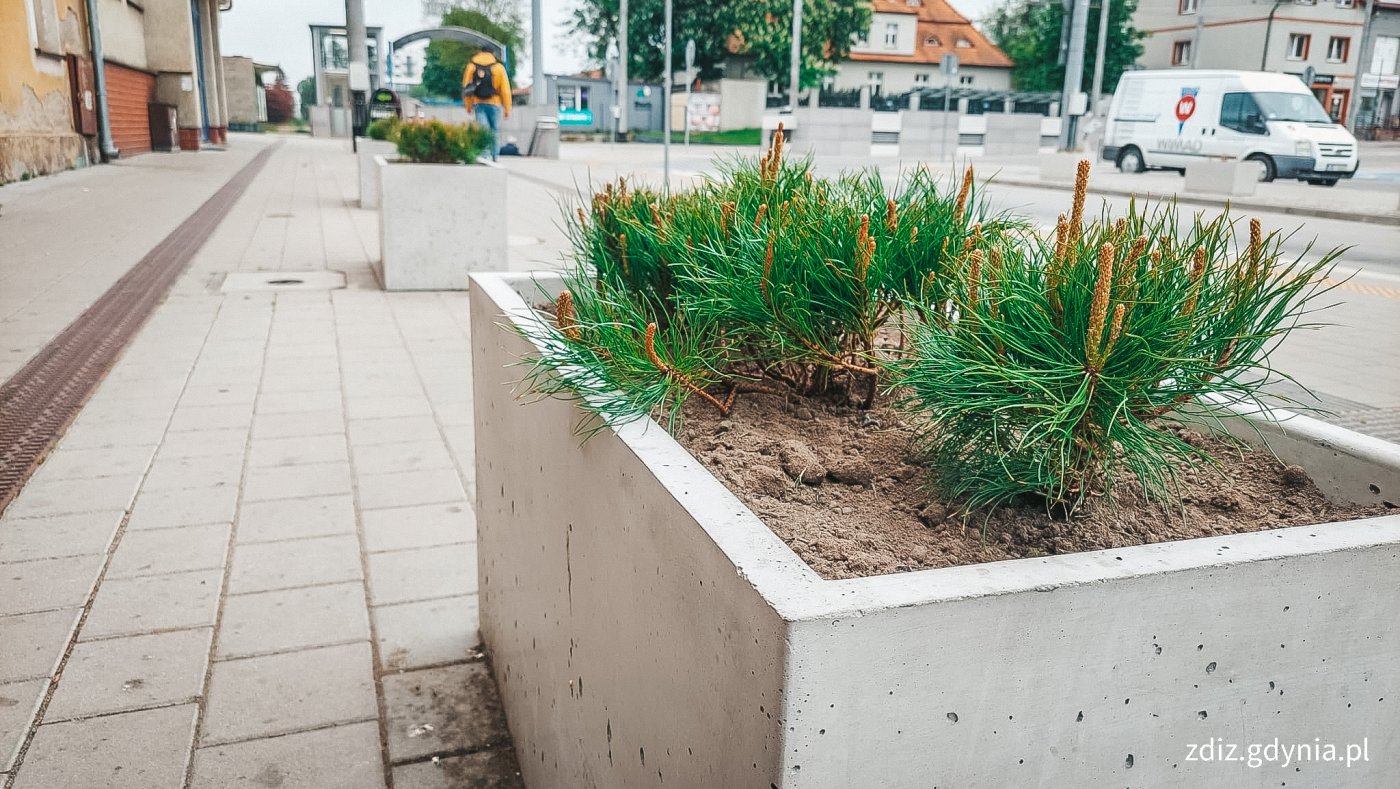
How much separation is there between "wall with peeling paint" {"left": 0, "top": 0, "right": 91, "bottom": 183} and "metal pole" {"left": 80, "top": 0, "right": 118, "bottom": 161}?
1.06 feet

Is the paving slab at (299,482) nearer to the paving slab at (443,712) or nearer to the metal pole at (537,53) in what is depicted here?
the paving slab at (443,712)

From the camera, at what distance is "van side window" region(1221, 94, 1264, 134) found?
863 inches

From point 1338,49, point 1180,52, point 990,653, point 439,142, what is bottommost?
point 990,653

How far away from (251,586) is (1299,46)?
61.3m

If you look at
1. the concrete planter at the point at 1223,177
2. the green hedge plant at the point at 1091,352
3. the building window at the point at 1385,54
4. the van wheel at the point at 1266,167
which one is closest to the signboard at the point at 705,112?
the building window at the point at 1385,54

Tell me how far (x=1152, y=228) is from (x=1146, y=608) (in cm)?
60

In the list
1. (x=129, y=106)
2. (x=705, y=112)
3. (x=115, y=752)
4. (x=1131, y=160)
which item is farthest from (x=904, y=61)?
(x=115, y=752)

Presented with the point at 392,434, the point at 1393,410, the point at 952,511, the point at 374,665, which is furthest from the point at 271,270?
the point at 952,511

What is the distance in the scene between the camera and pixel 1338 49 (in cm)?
5378

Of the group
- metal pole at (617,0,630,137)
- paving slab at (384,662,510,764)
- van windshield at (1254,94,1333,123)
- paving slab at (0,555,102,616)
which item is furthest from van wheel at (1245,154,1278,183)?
metal pole at (617,0,630,137)

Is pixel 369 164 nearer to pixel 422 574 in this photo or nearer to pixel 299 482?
pixel 299 482

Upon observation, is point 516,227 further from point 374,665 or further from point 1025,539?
point 1025,539

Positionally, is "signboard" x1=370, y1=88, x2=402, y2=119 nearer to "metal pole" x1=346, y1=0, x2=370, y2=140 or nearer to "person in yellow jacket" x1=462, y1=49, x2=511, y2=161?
"metal pole" x1=346, y1=0, x2=370, y2=140

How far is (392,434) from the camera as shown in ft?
16.1
